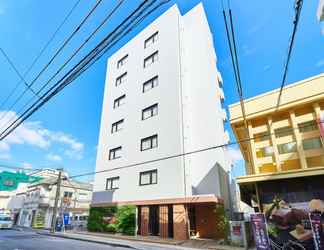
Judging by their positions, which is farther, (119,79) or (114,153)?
(119,79)

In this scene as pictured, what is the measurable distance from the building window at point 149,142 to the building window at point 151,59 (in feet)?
28.2

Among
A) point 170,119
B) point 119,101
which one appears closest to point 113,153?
point 119,101

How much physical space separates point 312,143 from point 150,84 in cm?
1519

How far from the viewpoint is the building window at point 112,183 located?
20.4 metres

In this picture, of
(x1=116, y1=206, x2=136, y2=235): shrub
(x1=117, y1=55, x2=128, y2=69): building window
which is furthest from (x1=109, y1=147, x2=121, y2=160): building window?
(x1=117, y1=55, x2=128, y2=69): building window

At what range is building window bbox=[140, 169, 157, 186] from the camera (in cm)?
1769

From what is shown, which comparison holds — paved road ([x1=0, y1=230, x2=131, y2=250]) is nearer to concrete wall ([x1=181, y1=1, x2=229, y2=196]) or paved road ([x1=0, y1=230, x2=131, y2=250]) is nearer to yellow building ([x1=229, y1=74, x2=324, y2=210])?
concrete wall ([x1=181, y1=1, x2=229, y2=196])

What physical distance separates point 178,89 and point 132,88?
6.58m

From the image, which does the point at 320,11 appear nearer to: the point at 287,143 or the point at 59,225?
the point at 287,143

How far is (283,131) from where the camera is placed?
1172 centimetres

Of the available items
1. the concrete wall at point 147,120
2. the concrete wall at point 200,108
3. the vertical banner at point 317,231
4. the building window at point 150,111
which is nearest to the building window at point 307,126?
the vertical banner at point 317,231

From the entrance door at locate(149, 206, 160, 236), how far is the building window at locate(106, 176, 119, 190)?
4.72m

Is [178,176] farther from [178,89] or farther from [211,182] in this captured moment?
[178,89]

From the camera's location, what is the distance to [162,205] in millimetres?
16172
